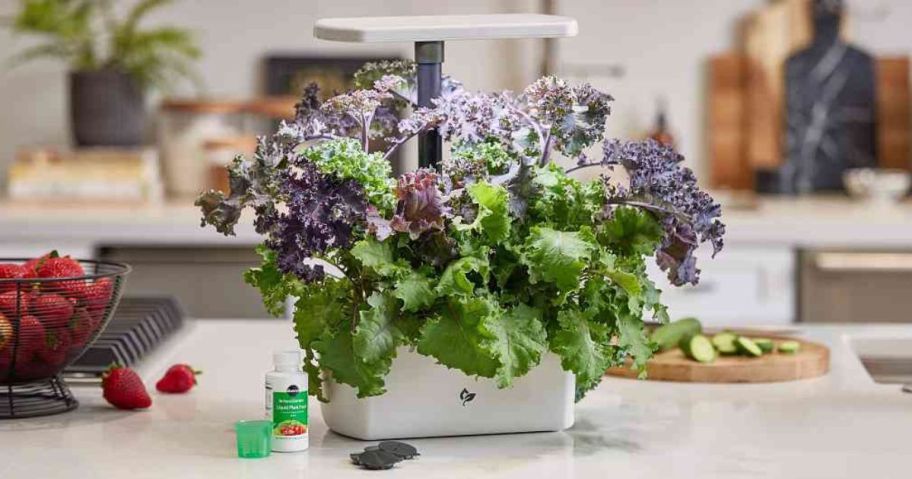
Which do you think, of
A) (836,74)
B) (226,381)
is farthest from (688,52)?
(226,381)

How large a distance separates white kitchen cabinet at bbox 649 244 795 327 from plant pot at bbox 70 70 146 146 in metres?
1.52

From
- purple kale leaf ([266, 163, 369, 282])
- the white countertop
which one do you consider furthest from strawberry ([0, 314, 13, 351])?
the white countertop

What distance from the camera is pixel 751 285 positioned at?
12.0ft

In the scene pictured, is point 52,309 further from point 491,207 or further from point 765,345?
point 765,345

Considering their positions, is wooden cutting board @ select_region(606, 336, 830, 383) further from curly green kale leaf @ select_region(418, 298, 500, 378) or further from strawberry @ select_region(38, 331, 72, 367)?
strawberry @ select_region(38, 331, 72, 367)

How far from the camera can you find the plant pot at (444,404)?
1662mm

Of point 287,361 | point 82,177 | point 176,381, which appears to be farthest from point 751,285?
point 287,361

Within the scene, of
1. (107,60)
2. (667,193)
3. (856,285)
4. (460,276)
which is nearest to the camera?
(460,276)

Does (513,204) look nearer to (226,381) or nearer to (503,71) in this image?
(226,381)

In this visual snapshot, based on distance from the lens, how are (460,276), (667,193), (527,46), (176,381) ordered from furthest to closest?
(527,46)
(176,381)
(667,193)
(460,276)

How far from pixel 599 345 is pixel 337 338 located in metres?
0.29

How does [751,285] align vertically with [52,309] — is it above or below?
below

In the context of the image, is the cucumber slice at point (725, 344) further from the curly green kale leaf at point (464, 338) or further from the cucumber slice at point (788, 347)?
the curly green kale leaf at point (464, 338)

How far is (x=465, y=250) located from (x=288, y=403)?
0.83 ft
